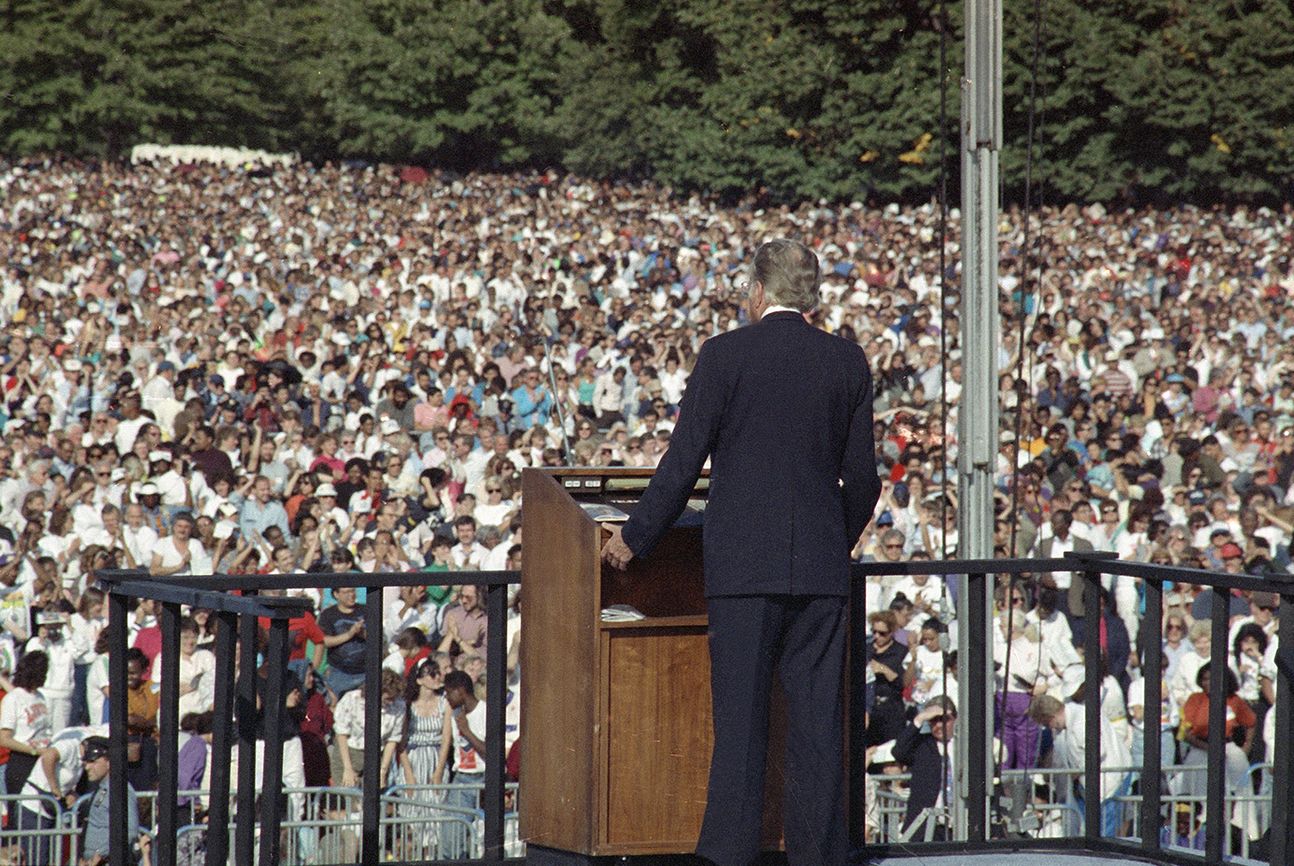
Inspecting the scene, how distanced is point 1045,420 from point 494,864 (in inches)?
380

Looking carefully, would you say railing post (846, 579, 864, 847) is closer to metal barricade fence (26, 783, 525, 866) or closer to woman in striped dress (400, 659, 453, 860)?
metal barricade fence (26, 783, 525, 866)

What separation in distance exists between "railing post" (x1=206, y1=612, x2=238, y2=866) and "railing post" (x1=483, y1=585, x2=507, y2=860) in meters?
0.76

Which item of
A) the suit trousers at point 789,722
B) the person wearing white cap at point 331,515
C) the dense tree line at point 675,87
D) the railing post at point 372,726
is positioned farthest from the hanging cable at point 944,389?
the dense tree line at point 675,87

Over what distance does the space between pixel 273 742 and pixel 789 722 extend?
3.44ft

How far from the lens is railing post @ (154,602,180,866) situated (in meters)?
3.55

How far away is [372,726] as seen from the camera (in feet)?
12.8

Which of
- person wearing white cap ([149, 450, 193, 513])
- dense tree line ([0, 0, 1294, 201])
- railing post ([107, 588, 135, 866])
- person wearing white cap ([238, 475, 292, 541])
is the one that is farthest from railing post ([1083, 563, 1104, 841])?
dense tree line ([0, 0, 1294, 201])

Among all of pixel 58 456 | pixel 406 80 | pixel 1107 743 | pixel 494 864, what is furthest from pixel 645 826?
pixel 406 80

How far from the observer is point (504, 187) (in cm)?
3684

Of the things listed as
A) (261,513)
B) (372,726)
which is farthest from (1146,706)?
(261,513)

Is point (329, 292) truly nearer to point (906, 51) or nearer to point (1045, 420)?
point (1045, 420)

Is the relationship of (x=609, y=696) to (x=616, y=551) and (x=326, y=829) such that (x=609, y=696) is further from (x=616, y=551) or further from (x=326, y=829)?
(x=326, y=829)

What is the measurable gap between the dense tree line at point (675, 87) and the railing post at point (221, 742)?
2790 centimetres

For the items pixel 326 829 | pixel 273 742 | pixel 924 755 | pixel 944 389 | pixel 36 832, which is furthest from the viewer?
pixel 924 755
